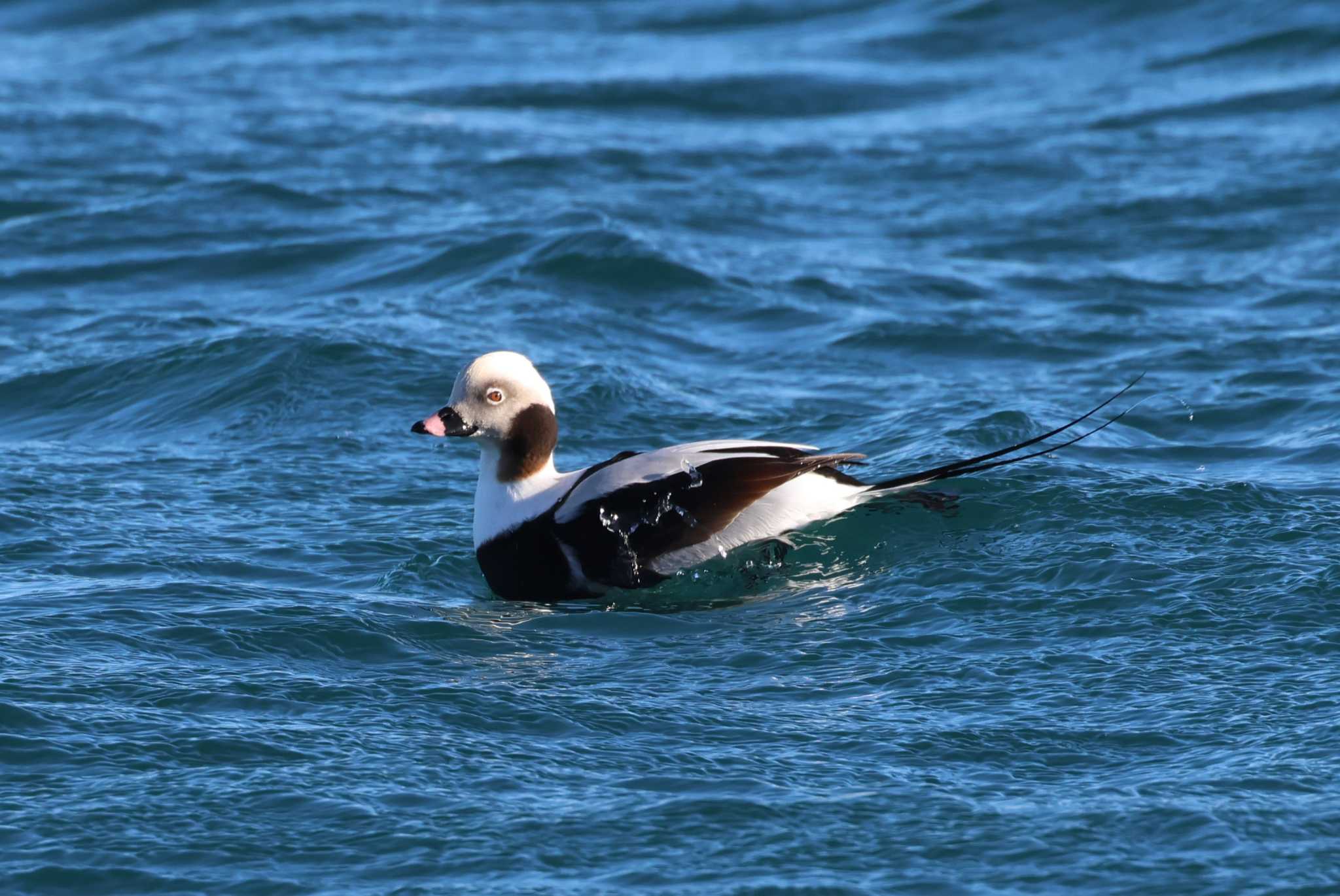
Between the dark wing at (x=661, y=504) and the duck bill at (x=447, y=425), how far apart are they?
0.51 metres

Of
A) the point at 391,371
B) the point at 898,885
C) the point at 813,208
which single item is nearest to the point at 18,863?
the point at 898,885

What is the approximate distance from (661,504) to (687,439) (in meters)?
2.34

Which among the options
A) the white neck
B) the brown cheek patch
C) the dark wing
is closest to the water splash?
the dark wing

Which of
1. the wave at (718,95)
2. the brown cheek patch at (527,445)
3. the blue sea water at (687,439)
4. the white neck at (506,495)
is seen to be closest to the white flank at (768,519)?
the blue sea water at (687,439)

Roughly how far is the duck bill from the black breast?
387 mm

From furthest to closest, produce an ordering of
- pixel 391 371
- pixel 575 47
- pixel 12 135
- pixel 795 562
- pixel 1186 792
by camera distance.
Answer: pixel 575 47
pixel 12 135
pixel 391 371
pixel 795 562
pixel 1186 792

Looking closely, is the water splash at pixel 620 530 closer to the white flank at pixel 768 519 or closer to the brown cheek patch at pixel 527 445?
the white flank at pixel 768 519

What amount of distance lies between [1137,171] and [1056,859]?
10.5m

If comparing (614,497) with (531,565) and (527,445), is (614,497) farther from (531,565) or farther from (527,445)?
(527,445)

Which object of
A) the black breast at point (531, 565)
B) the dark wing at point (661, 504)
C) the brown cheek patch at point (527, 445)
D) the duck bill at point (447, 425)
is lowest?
the black breast at point (531, 565)

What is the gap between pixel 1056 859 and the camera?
4312mm

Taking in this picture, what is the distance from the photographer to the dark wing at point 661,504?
6.37 metres

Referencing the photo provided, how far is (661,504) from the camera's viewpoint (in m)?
6.36

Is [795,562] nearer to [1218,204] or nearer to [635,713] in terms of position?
[635,713]
